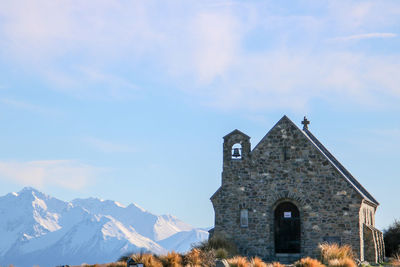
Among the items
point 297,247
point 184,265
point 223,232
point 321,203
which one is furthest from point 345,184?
point 184,265

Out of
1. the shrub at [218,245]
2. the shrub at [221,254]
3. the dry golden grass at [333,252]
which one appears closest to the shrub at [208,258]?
the shrub at [221,254]

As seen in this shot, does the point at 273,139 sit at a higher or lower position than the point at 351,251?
higher

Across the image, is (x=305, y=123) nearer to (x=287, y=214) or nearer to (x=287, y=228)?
(x=287, y=214)

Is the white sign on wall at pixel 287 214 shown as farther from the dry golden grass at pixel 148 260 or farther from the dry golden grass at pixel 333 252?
the dry golden grass at pixel 148 260

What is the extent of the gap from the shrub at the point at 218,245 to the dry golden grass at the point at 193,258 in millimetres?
1994

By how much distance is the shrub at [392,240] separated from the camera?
44.0 meters

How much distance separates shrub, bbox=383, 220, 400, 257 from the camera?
144 ft

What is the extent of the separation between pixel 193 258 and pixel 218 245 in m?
4.12

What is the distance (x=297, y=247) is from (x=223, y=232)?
4430mm

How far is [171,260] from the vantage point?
3216 centimetres

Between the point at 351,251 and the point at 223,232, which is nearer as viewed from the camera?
the point at 351,251

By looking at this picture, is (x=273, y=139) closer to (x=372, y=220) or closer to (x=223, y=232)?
(x=223, y=232)

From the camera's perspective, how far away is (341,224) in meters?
36.0

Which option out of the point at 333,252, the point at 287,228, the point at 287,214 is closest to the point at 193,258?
the point at 333,252
